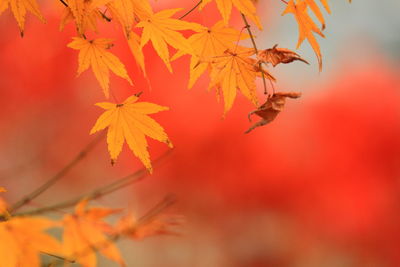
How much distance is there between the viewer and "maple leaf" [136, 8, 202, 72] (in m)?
0.88

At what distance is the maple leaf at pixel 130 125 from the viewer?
2.98 ft

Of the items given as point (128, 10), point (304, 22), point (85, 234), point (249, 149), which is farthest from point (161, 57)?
point (249, 149)

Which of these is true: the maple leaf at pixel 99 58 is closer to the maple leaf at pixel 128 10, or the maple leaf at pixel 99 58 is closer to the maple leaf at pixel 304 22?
the maple leaf at pixel 128 10

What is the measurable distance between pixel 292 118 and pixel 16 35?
14.0 feet

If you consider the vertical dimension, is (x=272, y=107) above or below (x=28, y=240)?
above

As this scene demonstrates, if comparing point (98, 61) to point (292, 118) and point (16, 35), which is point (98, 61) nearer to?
point (16, 35)

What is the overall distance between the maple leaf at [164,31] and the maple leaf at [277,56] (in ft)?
0.43

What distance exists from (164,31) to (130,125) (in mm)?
176

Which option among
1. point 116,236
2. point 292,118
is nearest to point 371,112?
point 292,118

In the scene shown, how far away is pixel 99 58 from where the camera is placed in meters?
0.94

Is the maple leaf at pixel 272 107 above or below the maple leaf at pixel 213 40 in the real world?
below

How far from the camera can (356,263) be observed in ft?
26.7

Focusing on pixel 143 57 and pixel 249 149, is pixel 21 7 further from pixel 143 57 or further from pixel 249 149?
pixel 249 149

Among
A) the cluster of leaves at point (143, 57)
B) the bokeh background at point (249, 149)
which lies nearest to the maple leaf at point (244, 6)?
the cluster of leaves at point (143, 57)
